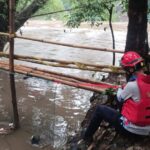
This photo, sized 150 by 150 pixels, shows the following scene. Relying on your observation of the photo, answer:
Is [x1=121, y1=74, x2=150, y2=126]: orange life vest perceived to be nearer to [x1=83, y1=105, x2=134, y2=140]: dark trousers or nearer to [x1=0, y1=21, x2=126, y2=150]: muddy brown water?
[x1=83, y1=105, x2=134, y2=140]: dark trousers

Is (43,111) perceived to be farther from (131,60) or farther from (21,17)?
(21,17)

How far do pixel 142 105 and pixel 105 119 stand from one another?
57 centimetres

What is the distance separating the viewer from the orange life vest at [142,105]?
12.3 feet

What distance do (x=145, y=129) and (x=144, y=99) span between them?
33 centimetres

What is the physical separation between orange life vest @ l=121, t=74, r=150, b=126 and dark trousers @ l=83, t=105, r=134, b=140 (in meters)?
0.24

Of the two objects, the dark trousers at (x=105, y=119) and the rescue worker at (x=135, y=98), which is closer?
the rescue worker at (x=135, y=98)

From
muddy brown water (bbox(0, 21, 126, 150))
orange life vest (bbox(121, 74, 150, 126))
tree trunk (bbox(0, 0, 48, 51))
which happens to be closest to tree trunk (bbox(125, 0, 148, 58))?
orange life vest (bbox(121, 74, 150, 126))

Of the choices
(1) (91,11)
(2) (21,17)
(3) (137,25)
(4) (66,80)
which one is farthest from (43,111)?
(2) (21,17)

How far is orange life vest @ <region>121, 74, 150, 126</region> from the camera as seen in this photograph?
375cm

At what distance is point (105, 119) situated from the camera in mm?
4191

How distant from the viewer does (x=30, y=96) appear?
8.24m

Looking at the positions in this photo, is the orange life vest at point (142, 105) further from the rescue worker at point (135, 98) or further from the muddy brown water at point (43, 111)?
the muddy brown water at point (43, 111)

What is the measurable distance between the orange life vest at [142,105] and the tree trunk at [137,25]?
4.07ft

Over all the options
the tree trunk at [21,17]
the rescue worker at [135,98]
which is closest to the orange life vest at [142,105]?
the rescue worker at [135,98]
